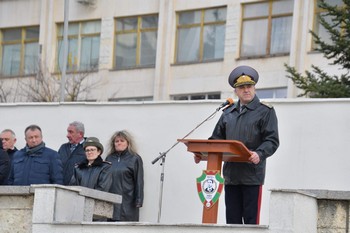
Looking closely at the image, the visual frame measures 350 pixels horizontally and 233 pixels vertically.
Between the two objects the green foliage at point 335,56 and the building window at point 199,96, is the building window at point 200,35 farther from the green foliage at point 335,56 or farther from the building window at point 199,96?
the green foliage at point 335,56

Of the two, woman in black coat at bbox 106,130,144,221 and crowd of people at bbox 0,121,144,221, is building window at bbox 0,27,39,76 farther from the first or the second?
woman in black coat at bbox 106,130,144,221

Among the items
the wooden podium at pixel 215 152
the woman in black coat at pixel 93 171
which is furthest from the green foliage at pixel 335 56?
the wooden podium at pixel 215 152

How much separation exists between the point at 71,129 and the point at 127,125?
92 centimetres

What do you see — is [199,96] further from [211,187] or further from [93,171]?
[211,187]

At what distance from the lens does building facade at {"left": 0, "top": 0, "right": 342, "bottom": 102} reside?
1517 inches

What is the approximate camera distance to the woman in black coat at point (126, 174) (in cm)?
1650

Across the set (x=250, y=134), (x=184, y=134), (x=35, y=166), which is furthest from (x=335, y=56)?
(x=250, y=134)

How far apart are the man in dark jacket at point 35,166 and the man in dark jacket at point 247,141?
2.93m

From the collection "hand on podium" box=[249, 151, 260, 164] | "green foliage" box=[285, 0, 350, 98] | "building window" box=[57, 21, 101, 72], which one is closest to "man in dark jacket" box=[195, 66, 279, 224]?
"hand on podium" box=[249, 151, 260, 164]

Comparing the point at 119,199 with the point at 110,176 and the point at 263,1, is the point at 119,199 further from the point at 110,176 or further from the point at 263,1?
→ the point at 263,1

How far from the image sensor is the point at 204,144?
511 inches

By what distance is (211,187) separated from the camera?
13062 mm

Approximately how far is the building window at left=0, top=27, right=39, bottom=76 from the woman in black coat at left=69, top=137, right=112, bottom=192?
29.4m

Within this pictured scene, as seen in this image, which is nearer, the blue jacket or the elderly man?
the blue jacket
